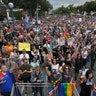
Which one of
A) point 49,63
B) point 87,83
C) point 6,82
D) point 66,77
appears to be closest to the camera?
point 6,82

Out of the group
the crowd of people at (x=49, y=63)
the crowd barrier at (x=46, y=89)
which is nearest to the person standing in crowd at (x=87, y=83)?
the crowd of people at (x=49, y=63)

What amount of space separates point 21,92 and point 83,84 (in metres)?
1.90

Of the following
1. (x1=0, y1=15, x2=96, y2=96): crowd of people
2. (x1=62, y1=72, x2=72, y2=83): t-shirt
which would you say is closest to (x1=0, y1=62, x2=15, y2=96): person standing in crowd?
(x1=0, y1=15, x2=96, y2=96): crowd of people

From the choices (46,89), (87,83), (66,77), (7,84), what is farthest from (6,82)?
(87,83)

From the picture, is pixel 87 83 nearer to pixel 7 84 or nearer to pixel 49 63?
pixel 7 84

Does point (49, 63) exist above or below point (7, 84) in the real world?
below

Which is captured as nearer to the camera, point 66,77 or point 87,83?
point 87,83

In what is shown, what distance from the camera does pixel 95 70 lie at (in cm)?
1659

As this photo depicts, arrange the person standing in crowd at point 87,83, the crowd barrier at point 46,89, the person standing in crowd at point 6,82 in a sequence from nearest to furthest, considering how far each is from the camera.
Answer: the crowd barrier at point 46,89 → the person standing in crowd at point 6,82 → the person standing in crowd at point 87,83

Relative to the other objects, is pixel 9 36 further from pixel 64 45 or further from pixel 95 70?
pixel 95 70

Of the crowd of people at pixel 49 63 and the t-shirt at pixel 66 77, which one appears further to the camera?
the t-shirt at pixel 66 77

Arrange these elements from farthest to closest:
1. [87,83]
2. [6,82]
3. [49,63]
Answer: [49,63]
[87,83]
[6,82]

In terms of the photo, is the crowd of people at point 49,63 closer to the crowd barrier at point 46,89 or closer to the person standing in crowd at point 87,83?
the person standing in crowd at point 87,83

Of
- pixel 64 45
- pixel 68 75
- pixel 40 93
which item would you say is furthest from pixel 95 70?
pixel 40 93
